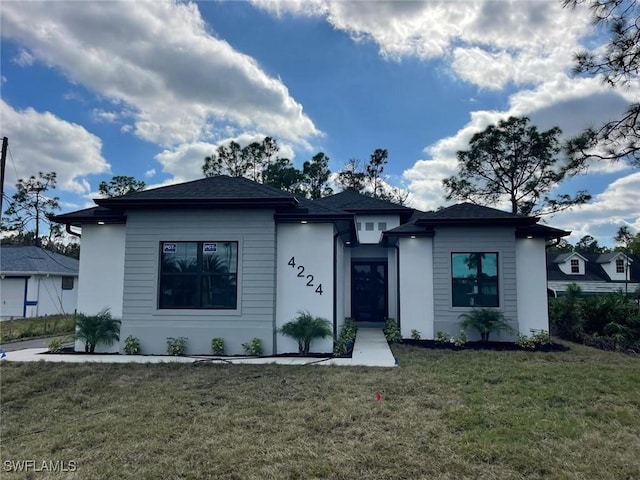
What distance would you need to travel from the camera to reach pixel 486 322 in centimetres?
928

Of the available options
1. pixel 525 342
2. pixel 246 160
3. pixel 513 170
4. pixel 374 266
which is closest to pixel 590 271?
A: pixel 513 170

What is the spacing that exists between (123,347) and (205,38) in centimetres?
880

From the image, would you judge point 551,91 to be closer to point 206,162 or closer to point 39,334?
point 39,334

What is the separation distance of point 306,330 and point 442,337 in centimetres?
374

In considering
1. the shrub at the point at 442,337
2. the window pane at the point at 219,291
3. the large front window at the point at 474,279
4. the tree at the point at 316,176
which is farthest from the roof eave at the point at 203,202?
the tree at the point at 316,176

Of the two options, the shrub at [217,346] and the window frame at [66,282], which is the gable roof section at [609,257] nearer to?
the shrub at [217,346]

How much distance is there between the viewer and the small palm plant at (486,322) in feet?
30.3

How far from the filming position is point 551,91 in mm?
13172

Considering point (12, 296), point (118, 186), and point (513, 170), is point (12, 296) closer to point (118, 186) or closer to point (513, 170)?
point (118, 186)

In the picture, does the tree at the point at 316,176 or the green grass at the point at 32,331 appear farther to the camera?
the tree at the point at 316,176

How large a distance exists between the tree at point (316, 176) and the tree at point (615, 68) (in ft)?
69.7

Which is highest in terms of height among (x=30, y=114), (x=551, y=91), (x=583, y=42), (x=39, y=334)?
(x=551, y=91)

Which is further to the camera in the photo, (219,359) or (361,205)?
(361,205)

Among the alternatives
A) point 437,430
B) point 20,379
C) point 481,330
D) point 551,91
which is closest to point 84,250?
point 20,379
